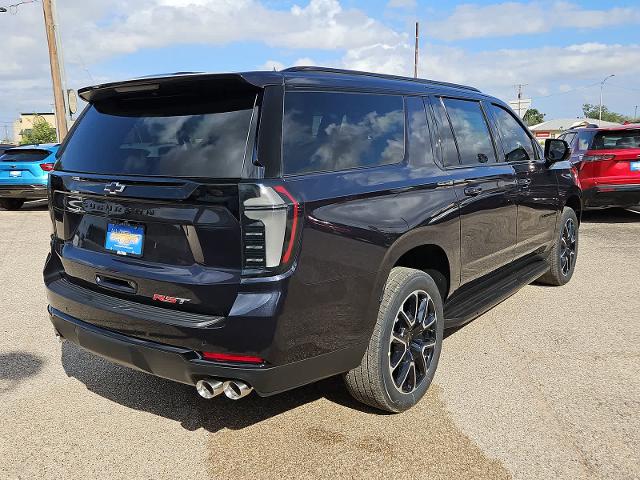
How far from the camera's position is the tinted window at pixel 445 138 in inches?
152

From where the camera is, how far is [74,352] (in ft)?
14.3

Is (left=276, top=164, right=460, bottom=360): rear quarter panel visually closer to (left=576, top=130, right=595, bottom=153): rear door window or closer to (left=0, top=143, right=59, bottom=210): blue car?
(left=576, top=130, right=595, bottom=153): rear door window

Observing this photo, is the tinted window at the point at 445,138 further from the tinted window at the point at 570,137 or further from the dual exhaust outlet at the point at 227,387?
the tinted window at the point at 570,137

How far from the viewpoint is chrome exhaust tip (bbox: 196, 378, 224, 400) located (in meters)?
2.69

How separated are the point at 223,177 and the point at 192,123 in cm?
40

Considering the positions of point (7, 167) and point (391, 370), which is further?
point (7, 167)

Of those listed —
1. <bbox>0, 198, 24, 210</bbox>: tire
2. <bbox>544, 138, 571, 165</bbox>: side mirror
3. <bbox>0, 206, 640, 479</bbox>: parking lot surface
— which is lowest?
<bbox>0, 198, 24, 210</bbox>: tire

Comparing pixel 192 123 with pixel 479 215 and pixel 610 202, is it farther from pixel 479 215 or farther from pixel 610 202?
pixel 610 202

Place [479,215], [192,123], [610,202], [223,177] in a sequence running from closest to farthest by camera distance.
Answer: [223,177] < [192,123] < [479,215] < [610,202]

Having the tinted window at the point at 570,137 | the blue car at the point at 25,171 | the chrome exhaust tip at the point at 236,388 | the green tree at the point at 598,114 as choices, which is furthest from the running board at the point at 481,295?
the green tree at the point at 598,114

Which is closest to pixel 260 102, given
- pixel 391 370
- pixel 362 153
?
pixel 362 153

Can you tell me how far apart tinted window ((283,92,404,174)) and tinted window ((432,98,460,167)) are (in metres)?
0.43

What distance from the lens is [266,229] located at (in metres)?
2.50

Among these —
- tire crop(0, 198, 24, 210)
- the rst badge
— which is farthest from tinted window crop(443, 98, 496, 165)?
tire crop(0, 198, 24, 210)
